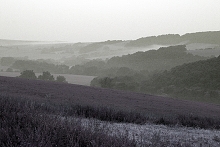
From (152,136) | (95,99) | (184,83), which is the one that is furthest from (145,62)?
(152,136)

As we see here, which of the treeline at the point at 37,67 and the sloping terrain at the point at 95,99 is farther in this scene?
the treeline at the point at 37,67

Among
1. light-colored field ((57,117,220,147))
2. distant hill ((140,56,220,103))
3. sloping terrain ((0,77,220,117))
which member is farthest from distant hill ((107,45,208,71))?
light-colored field ((57,117,220,147))

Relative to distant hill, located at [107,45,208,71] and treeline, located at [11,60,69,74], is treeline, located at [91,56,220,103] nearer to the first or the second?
distant hill, located at [107,45,208,71]

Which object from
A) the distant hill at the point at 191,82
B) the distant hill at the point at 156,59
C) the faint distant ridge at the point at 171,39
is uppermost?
the faint distant ridge at the point at 171,39

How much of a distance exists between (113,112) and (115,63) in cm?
8863

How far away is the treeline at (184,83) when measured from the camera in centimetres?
4797

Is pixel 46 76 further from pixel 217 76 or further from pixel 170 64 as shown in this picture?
pixel 170 64

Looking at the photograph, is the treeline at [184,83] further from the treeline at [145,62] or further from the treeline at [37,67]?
the treeline at [37,67]

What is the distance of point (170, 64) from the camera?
3327 inches

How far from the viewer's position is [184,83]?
178 ft

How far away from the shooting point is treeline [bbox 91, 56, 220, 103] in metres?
48.0

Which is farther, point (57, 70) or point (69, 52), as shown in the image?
point (69, 52)

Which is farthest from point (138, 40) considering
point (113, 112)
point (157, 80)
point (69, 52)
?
point (113, 112)

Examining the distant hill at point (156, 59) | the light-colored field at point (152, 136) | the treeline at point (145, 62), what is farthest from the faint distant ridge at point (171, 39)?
the light-colored field at point (152, 136)
